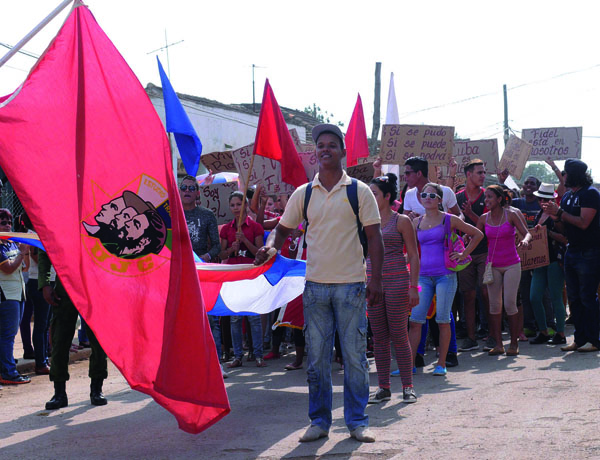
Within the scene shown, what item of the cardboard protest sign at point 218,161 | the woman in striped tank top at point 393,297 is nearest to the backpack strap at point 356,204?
the woman in striped tank top at point 393,297

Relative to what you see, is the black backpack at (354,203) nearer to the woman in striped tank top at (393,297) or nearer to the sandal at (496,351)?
the woman in striped tank top at (393,297)

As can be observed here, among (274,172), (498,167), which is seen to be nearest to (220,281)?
(274,172)

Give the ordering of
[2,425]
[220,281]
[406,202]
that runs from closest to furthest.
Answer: [2,425] < [220,281] < [406,202]

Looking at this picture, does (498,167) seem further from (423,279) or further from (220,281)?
(220,281)

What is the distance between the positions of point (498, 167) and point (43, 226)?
35.5ft

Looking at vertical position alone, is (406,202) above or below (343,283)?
above

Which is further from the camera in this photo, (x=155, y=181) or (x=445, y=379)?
(x=445, y=379)

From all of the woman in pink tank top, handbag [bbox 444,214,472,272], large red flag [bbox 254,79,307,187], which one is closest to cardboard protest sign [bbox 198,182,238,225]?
large red flag [bbox 254,79,307,187]

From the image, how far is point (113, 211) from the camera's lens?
571 cm

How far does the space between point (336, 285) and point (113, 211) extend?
5.38ft

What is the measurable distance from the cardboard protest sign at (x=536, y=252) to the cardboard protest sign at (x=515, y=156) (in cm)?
407

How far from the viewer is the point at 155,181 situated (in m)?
5.81

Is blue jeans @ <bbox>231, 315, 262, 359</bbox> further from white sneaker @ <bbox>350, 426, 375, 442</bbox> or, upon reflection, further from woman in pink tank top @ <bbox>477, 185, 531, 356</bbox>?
white sneaker @ <bbox>350, 426, 375, 442</bbox>

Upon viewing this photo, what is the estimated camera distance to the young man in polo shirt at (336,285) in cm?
563
